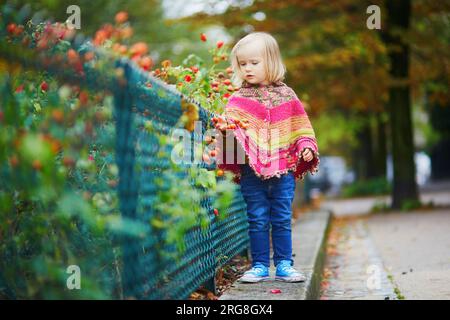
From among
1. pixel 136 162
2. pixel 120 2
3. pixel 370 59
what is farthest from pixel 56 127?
pixel 120 2

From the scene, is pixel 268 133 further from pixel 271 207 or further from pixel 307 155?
pixel 271 207

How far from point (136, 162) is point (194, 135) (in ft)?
3.71

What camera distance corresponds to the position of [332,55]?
16.3 m

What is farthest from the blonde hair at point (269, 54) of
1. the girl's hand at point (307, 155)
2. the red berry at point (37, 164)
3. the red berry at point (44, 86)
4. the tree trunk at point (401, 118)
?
the tree trunk at point (401, 118)

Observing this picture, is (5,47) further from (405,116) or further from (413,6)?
(413,6)

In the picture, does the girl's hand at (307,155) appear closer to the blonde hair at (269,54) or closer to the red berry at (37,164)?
the blonde hair at (269,54)

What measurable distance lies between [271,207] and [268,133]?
19.5 inches

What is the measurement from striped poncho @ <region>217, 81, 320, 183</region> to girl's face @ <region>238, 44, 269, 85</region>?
10 centimetres

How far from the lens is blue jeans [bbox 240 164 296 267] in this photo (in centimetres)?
473

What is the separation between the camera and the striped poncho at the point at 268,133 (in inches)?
182

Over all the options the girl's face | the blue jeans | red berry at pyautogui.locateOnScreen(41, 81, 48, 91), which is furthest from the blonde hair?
red berry at pyautogui.locateOnScreen(41, 81, 48, 91)

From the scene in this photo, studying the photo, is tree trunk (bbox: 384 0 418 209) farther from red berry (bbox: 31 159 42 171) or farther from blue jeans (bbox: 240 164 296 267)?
red berry (bbox: 31 159 42 171)

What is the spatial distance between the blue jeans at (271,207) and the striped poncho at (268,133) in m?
0.11

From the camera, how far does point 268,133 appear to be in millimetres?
4754
